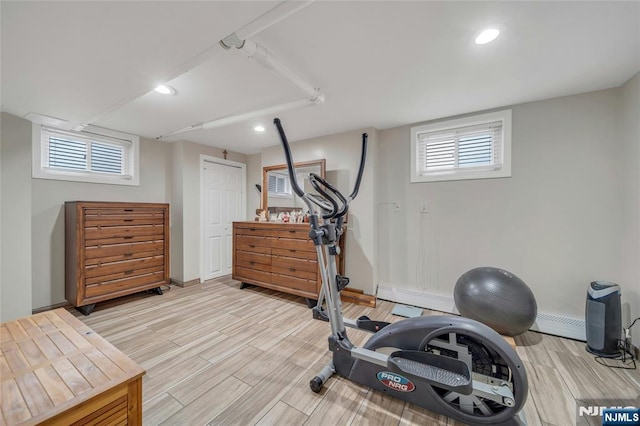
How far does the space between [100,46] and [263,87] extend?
1103mm

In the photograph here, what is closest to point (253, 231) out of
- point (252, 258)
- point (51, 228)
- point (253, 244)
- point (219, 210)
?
point (253, 244)

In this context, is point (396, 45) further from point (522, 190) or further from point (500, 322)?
point (500, 322)

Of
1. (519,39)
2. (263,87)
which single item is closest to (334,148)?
(263,87)

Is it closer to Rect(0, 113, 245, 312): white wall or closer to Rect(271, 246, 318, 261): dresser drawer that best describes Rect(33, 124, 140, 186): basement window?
Rect(0, 113, 245, 312): white wall

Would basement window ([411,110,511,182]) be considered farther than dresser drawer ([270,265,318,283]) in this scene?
No

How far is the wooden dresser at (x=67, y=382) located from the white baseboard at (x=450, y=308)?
9.20ft

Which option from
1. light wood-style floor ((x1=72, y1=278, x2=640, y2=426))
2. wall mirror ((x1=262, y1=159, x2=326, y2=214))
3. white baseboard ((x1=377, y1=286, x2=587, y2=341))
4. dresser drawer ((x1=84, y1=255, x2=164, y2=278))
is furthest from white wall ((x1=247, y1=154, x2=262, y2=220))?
white baseboard ((x1=377, y1=286, x2=587, y2=341))

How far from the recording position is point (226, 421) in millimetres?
1399

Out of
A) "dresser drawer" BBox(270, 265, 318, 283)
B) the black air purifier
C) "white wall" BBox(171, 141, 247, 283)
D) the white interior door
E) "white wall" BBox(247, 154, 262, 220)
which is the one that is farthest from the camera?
"white wall" BBox(247, 154, 262, 220)

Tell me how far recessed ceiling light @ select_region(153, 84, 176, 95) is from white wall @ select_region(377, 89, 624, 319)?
2860 mm

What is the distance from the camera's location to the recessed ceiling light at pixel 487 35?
1.49 meters

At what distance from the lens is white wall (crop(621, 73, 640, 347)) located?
1.97 metres

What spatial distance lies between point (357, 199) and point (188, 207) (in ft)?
8.95

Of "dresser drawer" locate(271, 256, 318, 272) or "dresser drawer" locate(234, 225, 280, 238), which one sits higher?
"dresser drawer" locate(234, 225, 280, 238)
